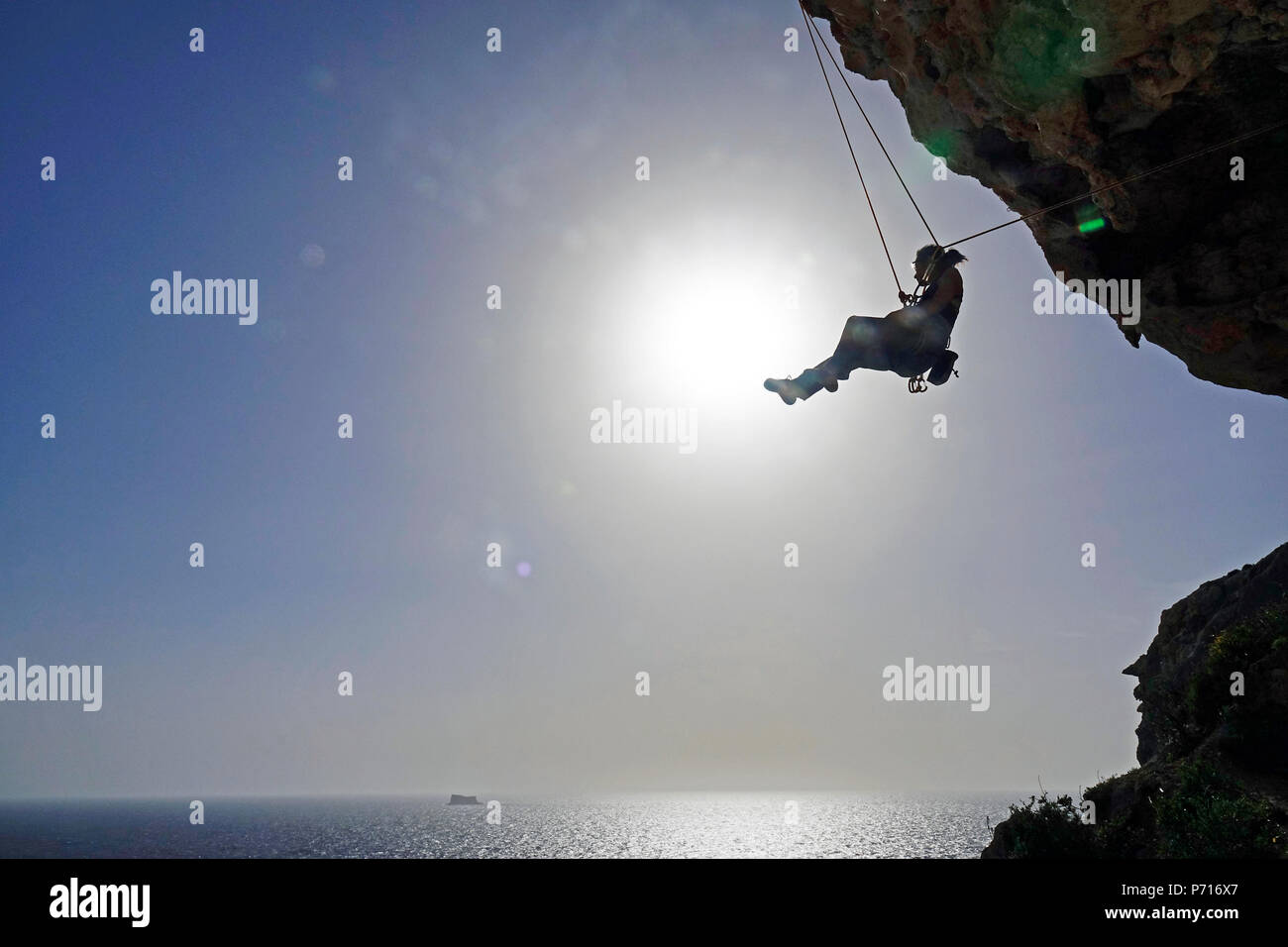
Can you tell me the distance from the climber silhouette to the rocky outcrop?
28.3ft

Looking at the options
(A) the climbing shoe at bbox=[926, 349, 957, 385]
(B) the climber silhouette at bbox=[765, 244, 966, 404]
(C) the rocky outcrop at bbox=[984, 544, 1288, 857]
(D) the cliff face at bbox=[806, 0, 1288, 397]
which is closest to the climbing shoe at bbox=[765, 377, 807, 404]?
(B) the climber silhouette at bbox=[765, 244, 966, 404]

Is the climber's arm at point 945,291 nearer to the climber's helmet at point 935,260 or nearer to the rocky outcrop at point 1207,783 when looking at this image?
the climber's helmet at point 935,260

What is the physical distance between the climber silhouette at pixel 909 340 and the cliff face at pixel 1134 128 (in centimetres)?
360

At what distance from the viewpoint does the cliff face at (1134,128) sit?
390 inches

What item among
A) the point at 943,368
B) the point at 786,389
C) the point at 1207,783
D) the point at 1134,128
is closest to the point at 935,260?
the point at 943,368

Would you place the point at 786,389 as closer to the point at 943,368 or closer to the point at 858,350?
the point at 858,350

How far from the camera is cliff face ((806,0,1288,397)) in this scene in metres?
9.90

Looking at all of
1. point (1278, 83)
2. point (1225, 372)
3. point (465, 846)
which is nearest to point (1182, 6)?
point (1278, 83)

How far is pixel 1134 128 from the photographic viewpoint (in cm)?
1202

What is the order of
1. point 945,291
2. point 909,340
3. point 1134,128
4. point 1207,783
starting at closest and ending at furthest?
point 909,340
point 945,291
point 1134,128
point 1207,783

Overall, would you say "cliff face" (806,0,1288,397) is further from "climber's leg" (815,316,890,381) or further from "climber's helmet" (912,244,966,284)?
"climber's leg" (815,316,890,381)

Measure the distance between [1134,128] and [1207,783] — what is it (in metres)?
11.5
